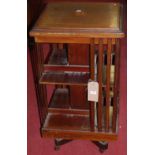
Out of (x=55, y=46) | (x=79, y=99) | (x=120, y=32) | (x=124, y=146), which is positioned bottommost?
(x=124, y=146)

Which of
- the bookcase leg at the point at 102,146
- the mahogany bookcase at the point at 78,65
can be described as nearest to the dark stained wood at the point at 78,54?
the mahogany bookcase at the point at 78,65

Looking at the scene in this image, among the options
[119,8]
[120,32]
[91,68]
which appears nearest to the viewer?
[120,32]

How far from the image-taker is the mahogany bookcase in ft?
5.19

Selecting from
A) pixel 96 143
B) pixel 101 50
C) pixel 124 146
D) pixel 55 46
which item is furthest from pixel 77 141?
pixel 101 50

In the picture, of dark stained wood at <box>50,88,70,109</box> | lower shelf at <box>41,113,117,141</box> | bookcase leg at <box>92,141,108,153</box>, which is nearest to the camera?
lower shelf at <box>41,113,117,141</box>

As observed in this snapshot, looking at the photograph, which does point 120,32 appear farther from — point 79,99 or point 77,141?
point 77,141

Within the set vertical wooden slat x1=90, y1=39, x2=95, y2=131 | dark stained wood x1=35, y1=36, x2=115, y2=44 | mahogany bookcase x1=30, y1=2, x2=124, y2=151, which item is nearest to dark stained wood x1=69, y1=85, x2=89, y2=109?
mahogany bookcase x1=30, y1=2, x2=124, y2=151

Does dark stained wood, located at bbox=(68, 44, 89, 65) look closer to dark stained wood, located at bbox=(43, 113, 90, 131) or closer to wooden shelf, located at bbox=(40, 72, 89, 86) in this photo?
wooden shelf, located at bbox=(40, 72, 89, 86)

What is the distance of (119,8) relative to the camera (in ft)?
5.99

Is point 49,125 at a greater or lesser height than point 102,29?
lesser

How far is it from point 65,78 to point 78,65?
11 cm

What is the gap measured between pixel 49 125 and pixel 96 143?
16.8 inches

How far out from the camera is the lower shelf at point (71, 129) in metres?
1.88

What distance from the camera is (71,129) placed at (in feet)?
6.23
